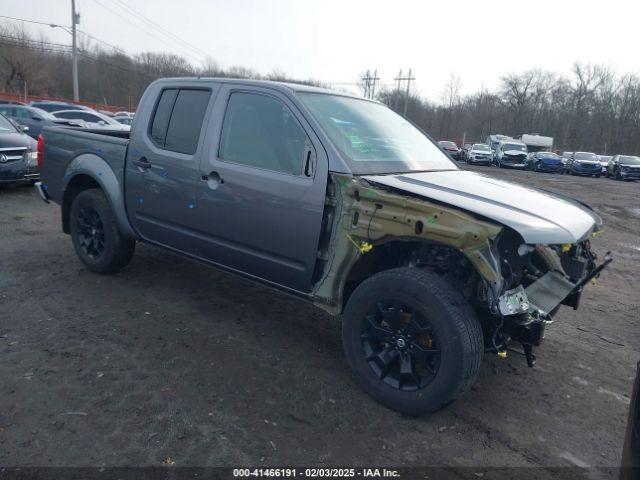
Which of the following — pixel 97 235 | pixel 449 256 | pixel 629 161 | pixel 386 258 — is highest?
pixel 629 161

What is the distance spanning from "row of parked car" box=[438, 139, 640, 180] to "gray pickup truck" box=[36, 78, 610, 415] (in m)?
26.2

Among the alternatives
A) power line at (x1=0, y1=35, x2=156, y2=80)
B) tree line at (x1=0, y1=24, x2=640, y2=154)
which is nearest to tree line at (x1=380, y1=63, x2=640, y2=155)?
tree line at (x1=0, y1=24, x2=640, y2=154)

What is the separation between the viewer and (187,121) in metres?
4.12

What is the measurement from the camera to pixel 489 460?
266 cm

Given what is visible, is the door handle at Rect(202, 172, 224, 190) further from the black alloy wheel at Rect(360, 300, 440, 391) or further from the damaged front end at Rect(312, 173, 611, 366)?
the black alloy wheel at Rect(360, 300, 440, 391)

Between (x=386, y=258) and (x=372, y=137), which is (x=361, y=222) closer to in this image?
(x=386, y=258)

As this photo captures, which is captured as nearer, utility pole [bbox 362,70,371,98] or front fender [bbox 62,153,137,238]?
Result: front fender [bbox 62,153,137,238]

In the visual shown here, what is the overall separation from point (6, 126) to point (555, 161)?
103ft

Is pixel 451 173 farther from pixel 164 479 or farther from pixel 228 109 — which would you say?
pixel 164 479

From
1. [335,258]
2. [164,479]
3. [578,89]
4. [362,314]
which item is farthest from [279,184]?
[578,89]

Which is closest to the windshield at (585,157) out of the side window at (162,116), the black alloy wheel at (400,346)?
the side window at (162,116)

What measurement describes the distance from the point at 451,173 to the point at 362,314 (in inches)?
57.5

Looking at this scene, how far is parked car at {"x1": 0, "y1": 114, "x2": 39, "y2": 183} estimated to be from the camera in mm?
8695

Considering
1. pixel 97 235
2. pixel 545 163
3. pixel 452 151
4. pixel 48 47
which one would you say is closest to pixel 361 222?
pixel 97 235
